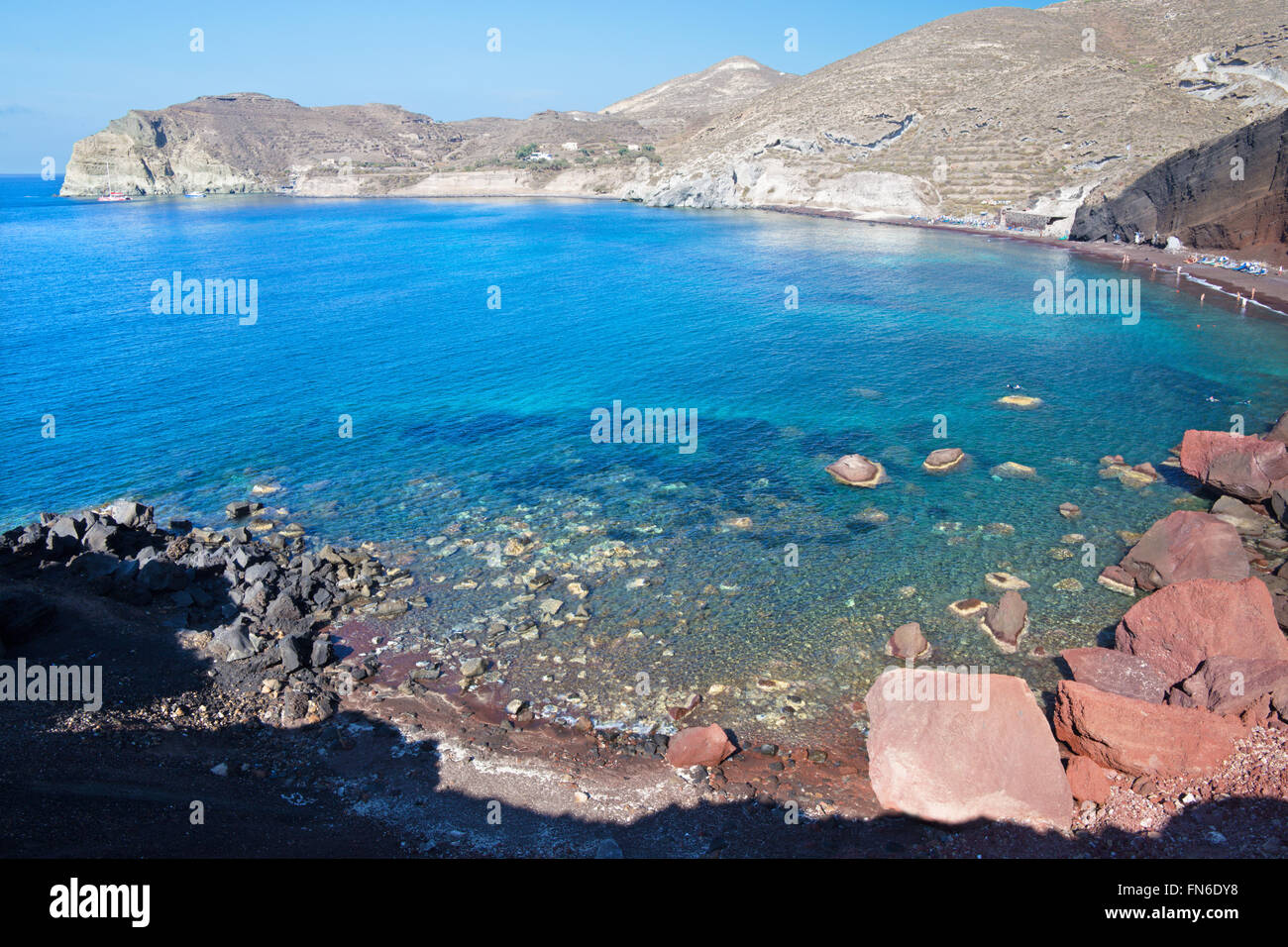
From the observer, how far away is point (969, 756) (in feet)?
61.8

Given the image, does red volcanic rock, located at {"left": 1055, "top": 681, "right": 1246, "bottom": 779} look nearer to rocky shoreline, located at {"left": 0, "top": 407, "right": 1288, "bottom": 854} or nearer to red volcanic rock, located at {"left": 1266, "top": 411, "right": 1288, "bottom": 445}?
rocky shoreline, located at {"left": 0, "top": 407, "right": 1288, "bottom": 854}

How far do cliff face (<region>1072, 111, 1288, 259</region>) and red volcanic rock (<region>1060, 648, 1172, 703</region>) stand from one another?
7970 cm

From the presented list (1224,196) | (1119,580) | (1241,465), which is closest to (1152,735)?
(1119,580)

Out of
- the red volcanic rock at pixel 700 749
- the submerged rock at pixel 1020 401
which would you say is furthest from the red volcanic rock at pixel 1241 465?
the red volcanic rock at pixel 700 749

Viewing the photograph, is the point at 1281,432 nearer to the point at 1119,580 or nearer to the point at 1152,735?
the point at 1119,580

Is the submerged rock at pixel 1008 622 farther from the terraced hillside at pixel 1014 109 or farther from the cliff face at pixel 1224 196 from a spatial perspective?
the terraced hillside at pixel 1014 109

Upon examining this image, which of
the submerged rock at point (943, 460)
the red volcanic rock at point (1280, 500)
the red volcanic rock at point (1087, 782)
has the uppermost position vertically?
the submerged rock at point (943, 460)

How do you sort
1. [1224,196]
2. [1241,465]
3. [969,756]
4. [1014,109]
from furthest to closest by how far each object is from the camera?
1. [1014,109]
2. [1224,196]
3. [1241,465]
4. [969,756]

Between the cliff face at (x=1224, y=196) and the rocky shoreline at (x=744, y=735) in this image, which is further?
the cliff face at (x=1224, y=196)

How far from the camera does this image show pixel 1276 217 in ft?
257

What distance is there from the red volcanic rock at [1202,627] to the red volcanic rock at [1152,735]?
3341 millimetres

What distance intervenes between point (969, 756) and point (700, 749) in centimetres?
724

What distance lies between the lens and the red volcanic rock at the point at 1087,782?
18812mm
